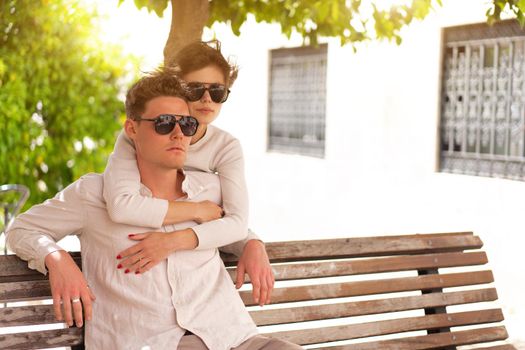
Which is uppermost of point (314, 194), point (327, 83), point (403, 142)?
point (327, 83)

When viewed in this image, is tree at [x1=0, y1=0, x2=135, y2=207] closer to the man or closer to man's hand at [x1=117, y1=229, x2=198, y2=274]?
the man

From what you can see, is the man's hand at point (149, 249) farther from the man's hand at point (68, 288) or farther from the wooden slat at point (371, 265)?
the wooden slat at point (371, 265)

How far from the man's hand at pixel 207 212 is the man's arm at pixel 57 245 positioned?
1.28 ft

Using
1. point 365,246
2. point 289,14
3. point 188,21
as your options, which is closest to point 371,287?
point 365,246

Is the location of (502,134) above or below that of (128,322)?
above

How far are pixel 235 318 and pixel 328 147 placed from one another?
8.97 m

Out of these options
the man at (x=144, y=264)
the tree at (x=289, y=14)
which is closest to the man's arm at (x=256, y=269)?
the man at (x=144, y=264)

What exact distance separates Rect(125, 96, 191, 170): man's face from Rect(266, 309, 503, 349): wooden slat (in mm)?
903

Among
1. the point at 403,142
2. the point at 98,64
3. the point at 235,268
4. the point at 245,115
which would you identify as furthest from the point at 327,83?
the point at 235,268

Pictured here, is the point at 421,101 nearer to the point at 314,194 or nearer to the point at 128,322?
the point at 314,194

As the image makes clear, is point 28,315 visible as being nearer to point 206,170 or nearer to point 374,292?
point 206,170

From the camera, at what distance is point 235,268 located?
3545 millimetres

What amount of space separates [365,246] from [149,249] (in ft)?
3.94

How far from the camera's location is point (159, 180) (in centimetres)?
316
